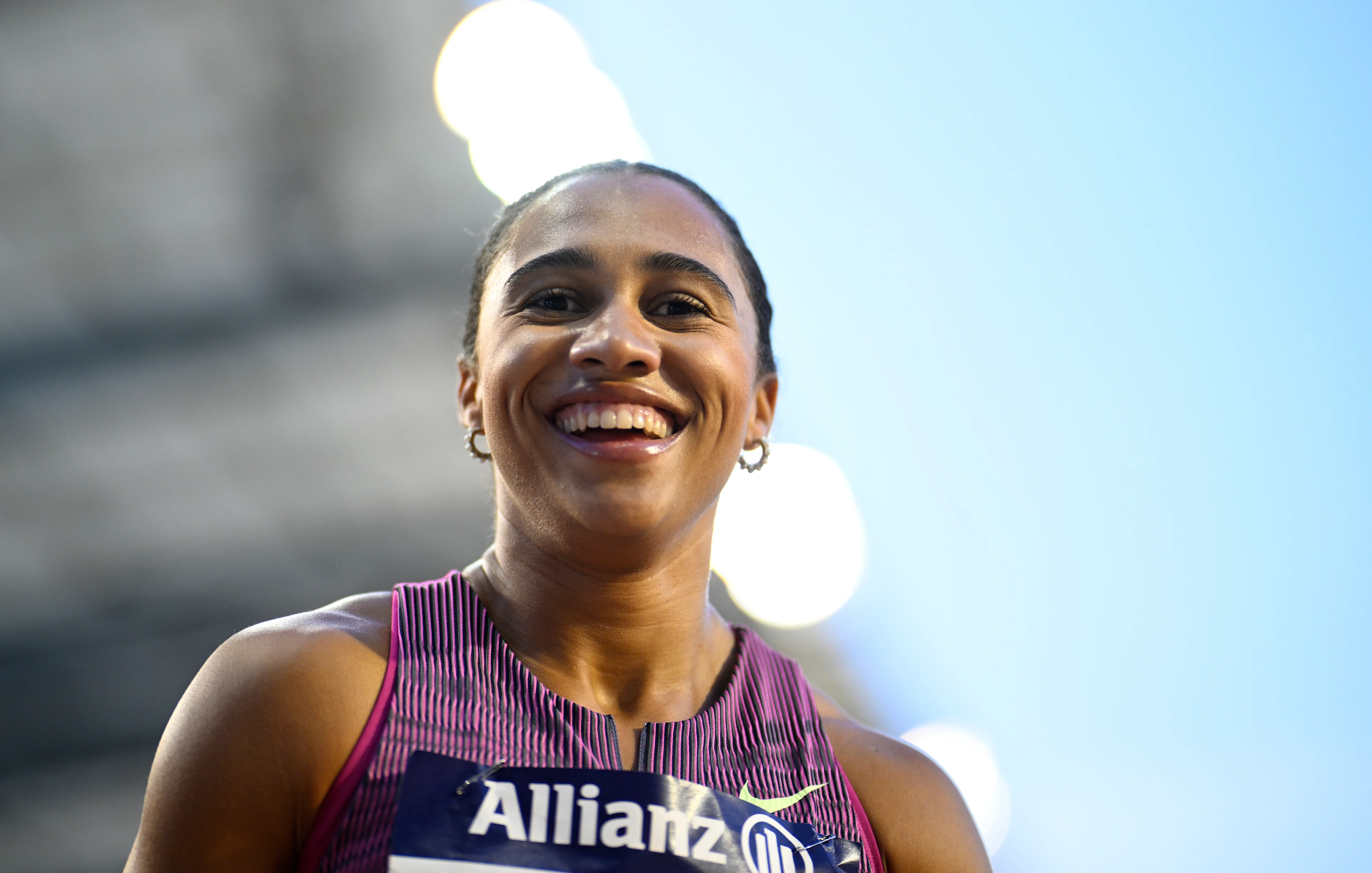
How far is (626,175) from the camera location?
153cm

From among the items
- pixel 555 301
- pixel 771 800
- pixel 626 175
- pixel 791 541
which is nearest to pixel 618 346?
pixel 555 301

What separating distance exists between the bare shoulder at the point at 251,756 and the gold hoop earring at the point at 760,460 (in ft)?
2.39

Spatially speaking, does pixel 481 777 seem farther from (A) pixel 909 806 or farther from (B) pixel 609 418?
(A) pixel 909 806

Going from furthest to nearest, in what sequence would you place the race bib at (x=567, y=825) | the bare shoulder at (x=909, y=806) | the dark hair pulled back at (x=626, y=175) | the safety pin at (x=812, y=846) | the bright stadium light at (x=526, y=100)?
the bright stadium light at (x=526, y=100) → the dark hair pulled back at (x=626, y=175) → the bare shoulder at (x=909, y=806) → the safety pin at (x=812, y=846) → the race bib at (x=567, y=825)

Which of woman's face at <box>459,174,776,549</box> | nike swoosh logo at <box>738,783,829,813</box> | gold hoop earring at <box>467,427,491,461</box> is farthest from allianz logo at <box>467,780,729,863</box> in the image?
gold hoop earring at <box>467,427,491,461</box>

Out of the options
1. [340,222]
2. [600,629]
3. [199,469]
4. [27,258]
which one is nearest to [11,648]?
[199,469]

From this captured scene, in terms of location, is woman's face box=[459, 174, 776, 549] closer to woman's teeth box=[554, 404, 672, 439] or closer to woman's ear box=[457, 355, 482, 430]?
woman's teeth box=[554, 404, 672, 439]

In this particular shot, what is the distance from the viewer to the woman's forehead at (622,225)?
1.42m

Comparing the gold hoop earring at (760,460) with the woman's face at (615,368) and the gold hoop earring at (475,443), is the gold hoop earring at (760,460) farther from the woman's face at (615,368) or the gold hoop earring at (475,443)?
the gold hoop earring at (475,443)

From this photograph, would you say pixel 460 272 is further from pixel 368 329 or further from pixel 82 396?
pixel 82 396

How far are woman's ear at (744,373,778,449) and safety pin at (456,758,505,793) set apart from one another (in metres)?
0.67

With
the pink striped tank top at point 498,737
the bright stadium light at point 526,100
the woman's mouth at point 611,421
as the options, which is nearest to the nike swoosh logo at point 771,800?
the pink striped tank top at point 498,737

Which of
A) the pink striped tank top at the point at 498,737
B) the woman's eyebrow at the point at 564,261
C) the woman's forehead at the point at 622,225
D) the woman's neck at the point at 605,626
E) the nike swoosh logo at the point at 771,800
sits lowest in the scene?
the nike swoosh logo at the point at 771,800

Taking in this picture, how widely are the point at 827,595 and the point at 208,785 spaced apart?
754cm
